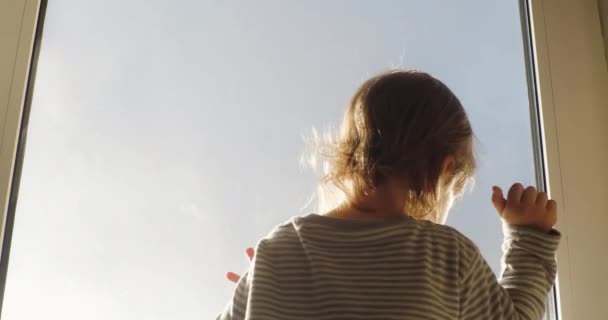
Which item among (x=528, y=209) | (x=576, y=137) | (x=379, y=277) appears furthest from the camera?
(x=576, y=137)

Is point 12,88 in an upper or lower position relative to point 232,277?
upper

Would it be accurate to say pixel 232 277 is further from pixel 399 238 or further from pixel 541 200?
pixel 541 200

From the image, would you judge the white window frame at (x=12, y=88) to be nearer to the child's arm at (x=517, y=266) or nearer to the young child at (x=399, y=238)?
the young child at (x=399, y=238)

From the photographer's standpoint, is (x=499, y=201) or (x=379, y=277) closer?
(x=379, y=277)

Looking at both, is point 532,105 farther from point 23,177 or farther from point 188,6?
point 23,177

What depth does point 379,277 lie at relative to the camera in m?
0.79

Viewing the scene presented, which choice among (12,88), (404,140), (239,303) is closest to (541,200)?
(404,140)

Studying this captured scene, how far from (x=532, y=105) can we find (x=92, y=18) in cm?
68

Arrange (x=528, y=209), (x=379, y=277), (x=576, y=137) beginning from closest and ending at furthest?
(x=379, y=277) < (x=528, y=209) < (x=576, y=137)

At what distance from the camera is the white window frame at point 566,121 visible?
991mm

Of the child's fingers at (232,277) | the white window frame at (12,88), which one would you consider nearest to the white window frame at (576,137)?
the child's fingers at (232,277)

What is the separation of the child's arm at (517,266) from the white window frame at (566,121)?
16 centimetres

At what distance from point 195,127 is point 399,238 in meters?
0.40

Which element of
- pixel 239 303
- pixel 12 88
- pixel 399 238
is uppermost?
pixel 12 88
